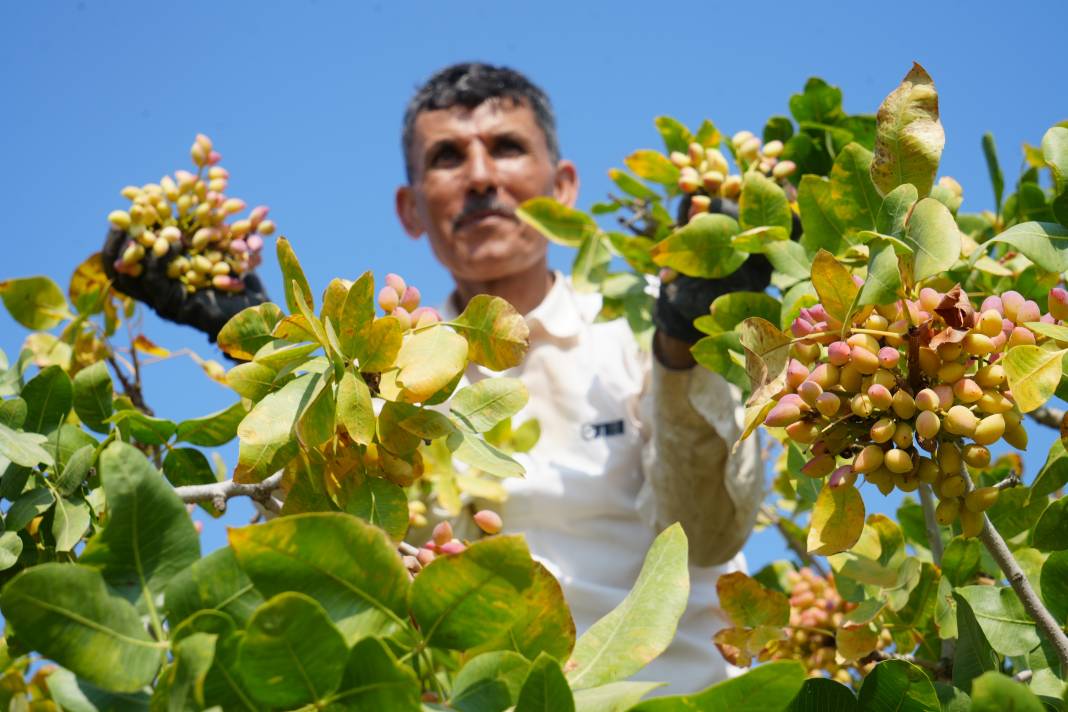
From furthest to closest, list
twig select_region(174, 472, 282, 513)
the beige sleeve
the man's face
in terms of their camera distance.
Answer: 1. the man's face
2. the beige sleeve
3. twig select_region(174, 472, 282, 513)

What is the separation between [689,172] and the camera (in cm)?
193

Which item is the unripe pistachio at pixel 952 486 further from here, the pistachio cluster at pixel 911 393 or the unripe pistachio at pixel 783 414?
the unripe pistachio at pixel 783 414

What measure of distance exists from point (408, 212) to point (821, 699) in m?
3.50

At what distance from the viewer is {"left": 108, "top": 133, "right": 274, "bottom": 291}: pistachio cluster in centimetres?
241

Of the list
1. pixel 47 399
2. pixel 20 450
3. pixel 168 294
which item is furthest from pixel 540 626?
pixel 168 294

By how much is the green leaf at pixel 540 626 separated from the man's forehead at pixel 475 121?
2.99m

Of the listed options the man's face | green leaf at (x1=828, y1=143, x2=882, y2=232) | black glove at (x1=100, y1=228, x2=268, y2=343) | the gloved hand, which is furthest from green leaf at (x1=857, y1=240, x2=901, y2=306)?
the man's face

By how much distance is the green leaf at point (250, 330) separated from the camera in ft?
3.66

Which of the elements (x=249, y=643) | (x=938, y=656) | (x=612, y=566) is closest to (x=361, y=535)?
(x=249, y=643)

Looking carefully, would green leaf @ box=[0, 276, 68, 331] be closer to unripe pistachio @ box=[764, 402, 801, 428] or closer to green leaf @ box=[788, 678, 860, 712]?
unripe pistachio @ box=[764, 402, 801, 428]

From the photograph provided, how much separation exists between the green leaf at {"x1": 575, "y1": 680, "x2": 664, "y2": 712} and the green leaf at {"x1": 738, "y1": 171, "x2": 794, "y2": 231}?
82 cm

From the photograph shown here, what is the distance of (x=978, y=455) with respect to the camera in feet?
3.26

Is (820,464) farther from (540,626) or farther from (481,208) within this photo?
(481,208)

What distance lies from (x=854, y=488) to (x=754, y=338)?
0.49ft
